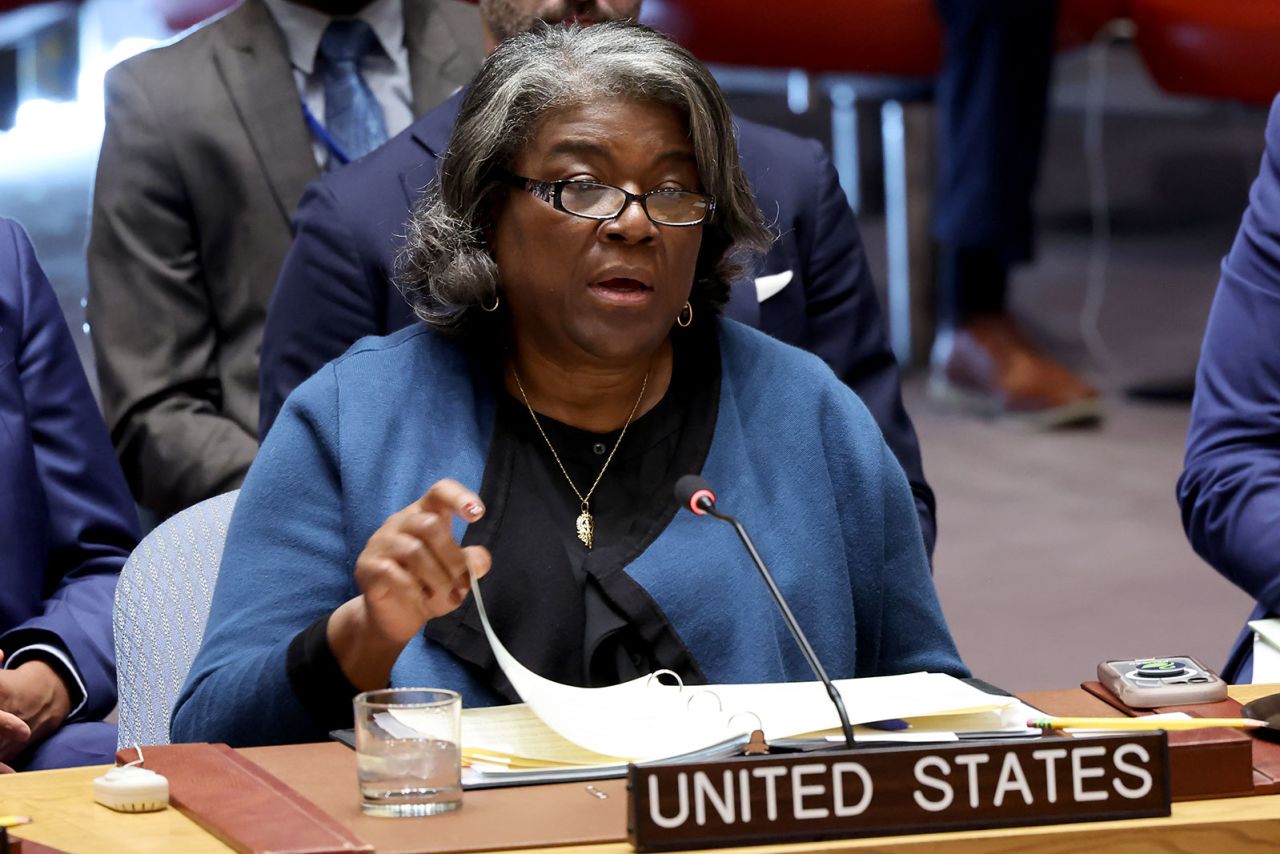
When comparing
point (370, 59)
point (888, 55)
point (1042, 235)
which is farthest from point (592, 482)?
point (1042, 235)

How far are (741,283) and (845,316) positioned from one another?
199 millimetres

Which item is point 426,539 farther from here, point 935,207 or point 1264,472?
point 935,207

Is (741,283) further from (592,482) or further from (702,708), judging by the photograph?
(702,708)

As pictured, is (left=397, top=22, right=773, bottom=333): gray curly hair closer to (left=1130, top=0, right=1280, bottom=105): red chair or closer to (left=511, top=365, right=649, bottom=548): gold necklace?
(left=511, top=365, right=649, bottom=548): gold necklace

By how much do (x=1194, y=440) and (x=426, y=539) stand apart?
3.78ft

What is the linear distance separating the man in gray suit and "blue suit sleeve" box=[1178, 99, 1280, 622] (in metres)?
1.28

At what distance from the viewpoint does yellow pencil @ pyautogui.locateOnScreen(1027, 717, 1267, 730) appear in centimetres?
160

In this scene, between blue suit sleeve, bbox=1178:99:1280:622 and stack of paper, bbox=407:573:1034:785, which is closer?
stack of paper, bbox=407:573:1034:785

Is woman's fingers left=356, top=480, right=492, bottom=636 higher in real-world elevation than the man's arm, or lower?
higher

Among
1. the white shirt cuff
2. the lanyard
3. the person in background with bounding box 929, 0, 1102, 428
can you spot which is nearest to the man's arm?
the lanyard

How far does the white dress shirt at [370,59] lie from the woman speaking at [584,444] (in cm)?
102

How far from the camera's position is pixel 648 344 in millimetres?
2061

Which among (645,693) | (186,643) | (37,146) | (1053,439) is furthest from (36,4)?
(645,693)

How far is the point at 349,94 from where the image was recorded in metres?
3.15
